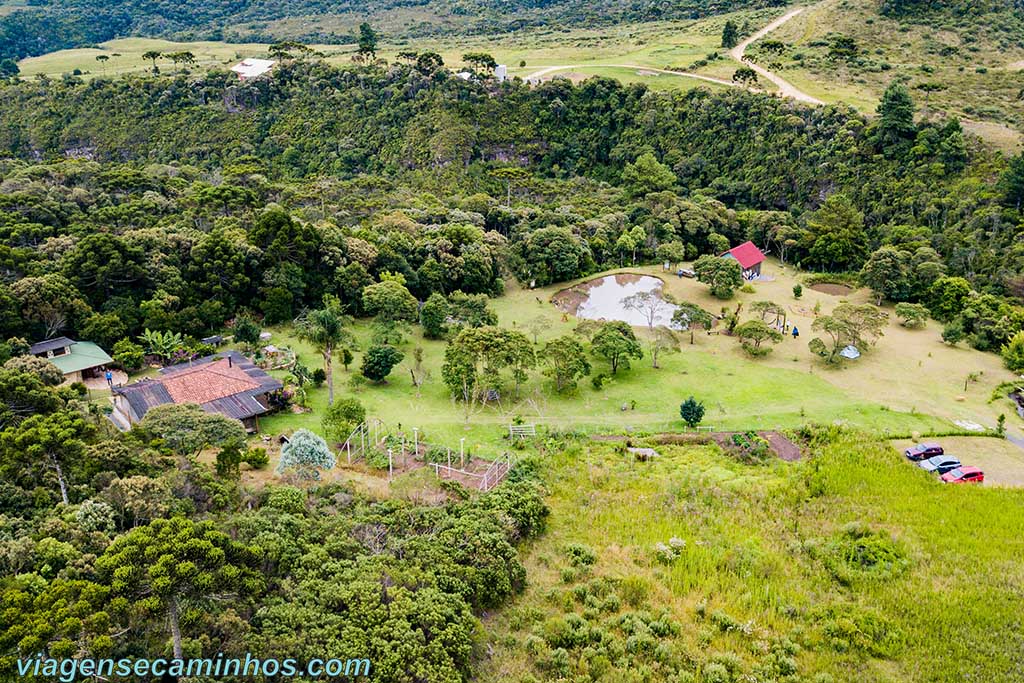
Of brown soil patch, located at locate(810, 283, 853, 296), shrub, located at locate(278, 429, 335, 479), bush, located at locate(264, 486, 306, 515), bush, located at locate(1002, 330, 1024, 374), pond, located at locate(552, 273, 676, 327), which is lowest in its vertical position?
brown soil patch, located at locate(810, 283, 853, 296)

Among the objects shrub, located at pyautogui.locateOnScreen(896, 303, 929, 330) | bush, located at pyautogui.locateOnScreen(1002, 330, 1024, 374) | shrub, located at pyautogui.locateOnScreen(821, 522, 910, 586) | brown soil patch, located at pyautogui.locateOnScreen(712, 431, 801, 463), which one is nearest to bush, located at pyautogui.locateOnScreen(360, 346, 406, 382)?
brown soil patch, located at pyautogui.locateOnScreen(712, 431, 801, 463)

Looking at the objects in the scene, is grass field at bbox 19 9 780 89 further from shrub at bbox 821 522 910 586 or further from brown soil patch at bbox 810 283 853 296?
shrub at bbox 821 522 910 586

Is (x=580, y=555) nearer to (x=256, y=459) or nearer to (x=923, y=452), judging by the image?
(x=256, y=459)

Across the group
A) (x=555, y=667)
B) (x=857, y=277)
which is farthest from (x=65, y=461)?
(x=857, y=277)

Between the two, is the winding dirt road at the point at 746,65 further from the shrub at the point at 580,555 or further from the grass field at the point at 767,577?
the shrub at the point at 580,555

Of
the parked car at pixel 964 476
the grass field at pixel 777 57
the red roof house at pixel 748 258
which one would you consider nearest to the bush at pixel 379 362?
the parked car at pixel 964 476

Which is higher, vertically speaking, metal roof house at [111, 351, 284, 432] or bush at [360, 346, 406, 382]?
metal roof house at [111, 351, 284, 432]
